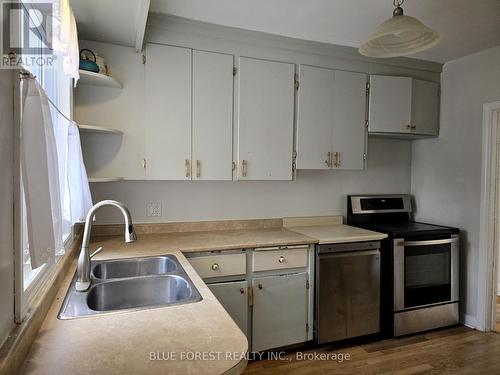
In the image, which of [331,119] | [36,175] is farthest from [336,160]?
[36,175]

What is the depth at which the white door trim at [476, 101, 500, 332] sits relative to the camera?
2834mm

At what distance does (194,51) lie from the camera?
7.91ft

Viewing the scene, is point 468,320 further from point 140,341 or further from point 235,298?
point 140,341

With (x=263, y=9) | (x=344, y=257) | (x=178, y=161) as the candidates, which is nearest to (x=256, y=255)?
(x=344, y=257)

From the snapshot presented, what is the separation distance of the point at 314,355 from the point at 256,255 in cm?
91

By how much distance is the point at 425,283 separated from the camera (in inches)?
112

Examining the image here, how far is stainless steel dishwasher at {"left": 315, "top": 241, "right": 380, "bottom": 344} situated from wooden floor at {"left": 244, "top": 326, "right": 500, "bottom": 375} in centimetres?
15

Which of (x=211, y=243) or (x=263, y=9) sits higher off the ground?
(x=263, y=9)

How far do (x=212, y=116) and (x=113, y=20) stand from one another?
887 millimetres

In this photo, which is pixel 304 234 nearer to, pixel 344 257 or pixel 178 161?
pixel 344 257

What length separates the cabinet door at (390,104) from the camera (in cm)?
297

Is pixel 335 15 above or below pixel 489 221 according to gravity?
above

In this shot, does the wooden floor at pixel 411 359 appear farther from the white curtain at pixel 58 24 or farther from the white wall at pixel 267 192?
the white curtain at pixel 58 24

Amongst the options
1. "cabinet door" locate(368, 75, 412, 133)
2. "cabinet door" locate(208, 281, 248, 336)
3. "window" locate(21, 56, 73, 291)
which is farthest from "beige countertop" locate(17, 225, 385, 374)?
"cabinet door" locate(368, 75, 412, 133)
